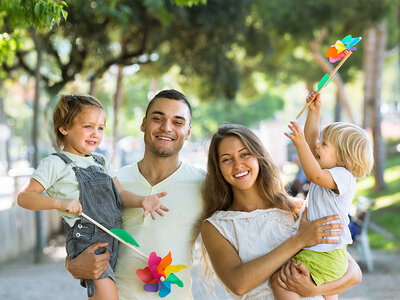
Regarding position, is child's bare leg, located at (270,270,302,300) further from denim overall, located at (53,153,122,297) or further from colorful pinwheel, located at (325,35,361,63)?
colorful pinwheel, located at (325,35,361,63)

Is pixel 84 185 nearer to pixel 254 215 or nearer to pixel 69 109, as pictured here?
pixel 69 109

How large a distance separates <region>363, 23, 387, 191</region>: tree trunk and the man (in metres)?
14.0

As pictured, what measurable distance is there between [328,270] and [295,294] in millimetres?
243

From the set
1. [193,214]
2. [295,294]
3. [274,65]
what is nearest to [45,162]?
[193,214]

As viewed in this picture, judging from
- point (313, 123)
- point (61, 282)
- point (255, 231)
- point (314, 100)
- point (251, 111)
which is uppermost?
point (251, 111)

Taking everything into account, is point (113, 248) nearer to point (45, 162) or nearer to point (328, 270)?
point (45, 162)

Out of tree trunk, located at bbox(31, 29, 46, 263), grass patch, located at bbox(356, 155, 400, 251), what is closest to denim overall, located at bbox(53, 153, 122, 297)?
tree trunk, located at bbox(31, 29, 46, 263)

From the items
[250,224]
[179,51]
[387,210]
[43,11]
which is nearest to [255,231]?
[250,224]

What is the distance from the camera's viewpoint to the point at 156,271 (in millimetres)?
3102

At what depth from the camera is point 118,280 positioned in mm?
3312

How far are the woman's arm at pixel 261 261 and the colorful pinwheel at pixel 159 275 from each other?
0.27 meters

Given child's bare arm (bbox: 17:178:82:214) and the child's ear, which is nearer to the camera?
child's bare arm (bbox: 17:178:82:214)

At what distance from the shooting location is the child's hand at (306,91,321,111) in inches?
125

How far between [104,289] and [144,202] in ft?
1.87
